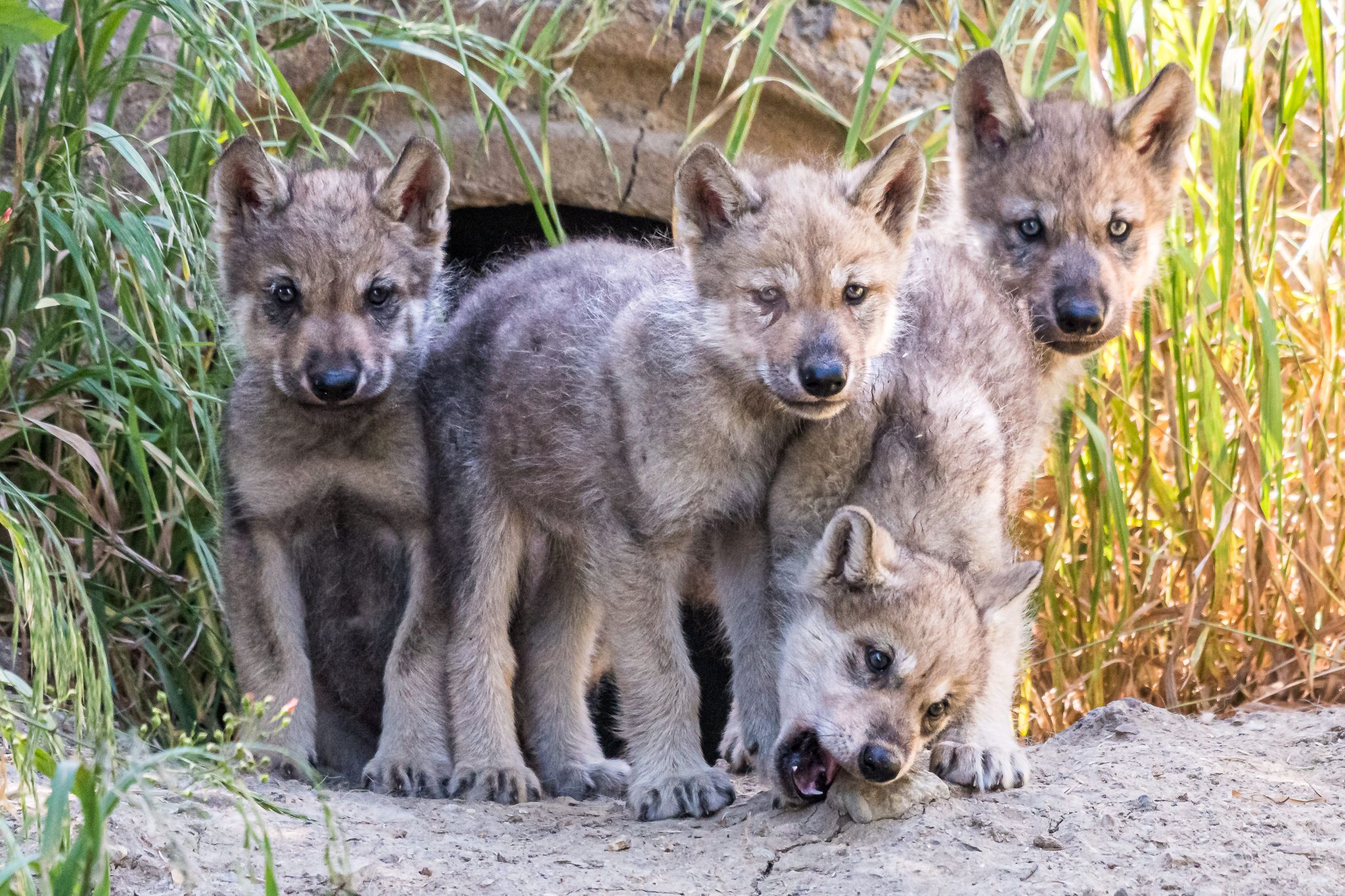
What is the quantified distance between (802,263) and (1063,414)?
1601mm

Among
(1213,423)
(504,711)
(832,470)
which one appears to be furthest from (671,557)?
(1213,423)

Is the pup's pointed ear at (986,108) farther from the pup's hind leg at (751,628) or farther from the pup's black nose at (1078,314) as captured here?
the pup's hind leg at (751,628)

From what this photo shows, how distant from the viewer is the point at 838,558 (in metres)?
3.27

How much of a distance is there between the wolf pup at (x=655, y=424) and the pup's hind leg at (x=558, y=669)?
0.01 meters

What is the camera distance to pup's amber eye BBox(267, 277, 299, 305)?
3893 mm

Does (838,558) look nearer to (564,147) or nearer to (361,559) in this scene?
(361,559)

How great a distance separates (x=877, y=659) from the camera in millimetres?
3172

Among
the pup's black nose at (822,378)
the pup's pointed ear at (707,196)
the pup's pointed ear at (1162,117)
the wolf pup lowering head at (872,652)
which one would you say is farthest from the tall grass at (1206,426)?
the wolf pup lowering head at (872,652)

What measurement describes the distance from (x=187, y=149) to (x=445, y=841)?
2383mm

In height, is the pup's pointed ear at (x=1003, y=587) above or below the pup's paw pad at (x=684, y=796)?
above

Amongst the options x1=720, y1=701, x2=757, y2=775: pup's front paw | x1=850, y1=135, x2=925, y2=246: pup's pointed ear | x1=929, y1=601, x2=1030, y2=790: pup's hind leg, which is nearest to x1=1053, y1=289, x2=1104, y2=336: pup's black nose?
x1=850, y1=135, x2=925, y2=246: pup's pointed ear

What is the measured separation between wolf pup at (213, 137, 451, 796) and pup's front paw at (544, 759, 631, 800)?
0.34 meters

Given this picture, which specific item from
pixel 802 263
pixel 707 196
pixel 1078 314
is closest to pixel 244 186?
pixel 707 196

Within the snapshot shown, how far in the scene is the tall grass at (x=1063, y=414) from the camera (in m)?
3.85
